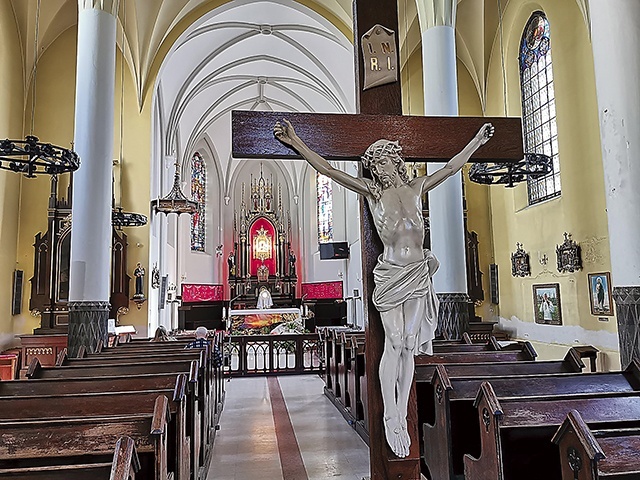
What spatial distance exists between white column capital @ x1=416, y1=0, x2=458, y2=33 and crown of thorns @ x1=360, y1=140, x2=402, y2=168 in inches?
222

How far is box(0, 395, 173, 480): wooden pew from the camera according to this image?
230 centimetres

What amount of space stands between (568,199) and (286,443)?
22.2 ft

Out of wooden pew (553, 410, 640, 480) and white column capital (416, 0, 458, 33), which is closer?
wooden pew (553, 410, 640, 480)

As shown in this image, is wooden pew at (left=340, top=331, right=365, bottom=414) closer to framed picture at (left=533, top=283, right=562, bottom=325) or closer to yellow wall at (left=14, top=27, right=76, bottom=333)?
framed picture at (left=533, top=283, right=562, bottom=325)

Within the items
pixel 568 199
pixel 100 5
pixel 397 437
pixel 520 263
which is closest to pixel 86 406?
pixel 397 437

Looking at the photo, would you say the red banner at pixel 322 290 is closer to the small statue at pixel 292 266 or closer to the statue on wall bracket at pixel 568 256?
the small statue at pixel 292 266

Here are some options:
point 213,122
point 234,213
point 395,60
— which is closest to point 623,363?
point 395,60

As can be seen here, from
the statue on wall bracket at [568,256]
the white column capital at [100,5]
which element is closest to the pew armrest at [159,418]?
the white column capital at [100,5]

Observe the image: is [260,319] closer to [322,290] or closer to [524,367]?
[322,290]

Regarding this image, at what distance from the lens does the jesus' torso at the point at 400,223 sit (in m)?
3.26

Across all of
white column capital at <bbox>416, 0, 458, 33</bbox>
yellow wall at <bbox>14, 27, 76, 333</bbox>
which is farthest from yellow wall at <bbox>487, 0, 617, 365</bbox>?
yellow wall at <bbox>14, 27, 76, 333</bbox>

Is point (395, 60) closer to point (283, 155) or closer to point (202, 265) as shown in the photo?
point (283, 155)

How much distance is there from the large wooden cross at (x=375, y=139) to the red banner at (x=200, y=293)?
58.5 feet

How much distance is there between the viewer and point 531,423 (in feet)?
8.94
